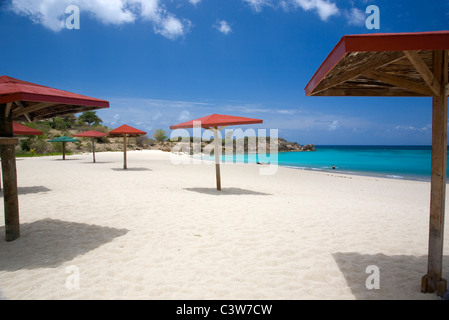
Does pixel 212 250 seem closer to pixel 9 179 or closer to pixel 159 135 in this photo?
pixel 9 179

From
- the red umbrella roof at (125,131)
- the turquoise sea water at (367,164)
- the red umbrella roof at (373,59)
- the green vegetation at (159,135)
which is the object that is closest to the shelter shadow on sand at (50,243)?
the red umbrella roof at (373,59)

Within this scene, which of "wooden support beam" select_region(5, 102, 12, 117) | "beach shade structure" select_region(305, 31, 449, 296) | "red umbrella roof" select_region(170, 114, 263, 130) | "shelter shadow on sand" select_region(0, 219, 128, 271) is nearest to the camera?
"beach shade structure" select_region(305, 31, 449, 296)

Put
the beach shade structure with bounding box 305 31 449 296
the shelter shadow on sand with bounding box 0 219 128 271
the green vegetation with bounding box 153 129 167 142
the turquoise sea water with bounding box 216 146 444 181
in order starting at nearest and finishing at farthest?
the beach shade structure with bounding box 305 31 449 296
the shelter shadow on sand with bounding box 0 219 128 271
the turquoise sea water with bounding box 216 146 444 181
the green vegetation with bounding box 153 129 167 142

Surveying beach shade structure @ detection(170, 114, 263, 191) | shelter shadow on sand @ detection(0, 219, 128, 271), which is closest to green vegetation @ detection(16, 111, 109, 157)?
beach shade structure @ detection(170, 114, 263, 191)

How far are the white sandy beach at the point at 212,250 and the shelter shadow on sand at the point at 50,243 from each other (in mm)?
15

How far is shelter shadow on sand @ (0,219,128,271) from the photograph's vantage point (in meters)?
3.31

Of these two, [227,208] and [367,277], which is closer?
[367,277]

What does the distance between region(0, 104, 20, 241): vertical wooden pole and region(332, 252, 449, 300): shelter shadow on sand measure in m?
4.57

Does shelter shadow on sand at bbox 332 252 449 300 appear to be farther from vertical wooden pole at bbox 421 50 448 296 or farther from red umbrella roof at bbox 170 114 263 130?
red umbrella roof at bbox 170 114 263 130

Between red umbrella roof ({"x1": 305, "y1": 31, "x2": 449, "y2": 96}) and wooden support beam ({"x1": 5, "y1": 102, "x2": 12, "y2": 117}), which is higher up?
red umbrella roof ({"x1": 305, "y1": 31, "x2": 449, "y2": 96})

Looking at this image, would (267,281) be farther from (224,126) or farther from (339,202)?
(224,126)

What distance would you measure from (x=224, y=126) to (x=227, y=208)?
2.76m
